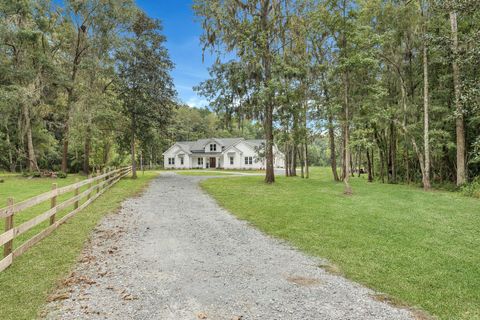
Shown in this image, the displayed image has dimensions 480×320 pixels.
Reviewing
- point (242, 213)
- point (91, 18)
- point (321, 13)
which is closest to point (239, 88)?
point (321, 13)

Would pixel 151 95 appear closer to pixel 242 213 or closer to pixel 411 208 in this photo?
pixel 242 213

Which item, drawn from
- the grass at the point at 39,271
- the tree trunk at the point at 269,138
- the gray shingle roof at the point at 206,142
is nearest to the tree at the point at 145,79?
the tree trunk at the point at 269,138

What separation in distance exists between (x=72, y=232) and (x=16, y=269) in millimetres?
2171

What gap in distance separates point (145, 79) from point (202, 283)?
65.1 feet

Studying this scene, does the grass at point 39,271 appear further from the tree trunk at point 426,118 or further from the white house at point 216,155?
the white house at point 216,155

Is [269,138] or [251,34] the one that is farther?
[269,138]

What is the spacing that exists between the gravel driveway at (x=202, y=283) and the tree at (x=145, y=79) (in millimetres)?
16075

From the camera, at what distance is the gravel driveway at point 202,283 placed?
10.1 feet

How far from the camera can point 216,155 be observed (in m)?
45.2

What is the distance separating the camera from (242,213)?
859 centimetres

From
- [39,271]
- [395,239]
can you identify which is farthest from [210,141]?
[39,271]

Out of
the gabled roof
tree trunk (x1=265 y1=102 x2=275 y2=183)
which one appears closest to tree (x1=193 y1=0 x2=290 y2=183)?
tree trunk (x1=265 y1=102 x2=275 y2=183)

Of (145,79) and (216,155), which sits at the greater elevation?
(145,79)

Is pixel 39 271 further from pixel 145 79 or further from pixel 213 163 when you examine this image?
pixel 213 163
